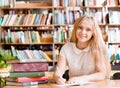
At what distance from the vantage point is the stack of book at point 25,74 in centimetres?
188

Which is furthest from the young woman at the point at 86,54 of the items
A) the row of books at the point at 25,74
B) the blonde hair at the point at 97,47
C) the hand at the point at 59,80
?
the row of books at the point at 25,74

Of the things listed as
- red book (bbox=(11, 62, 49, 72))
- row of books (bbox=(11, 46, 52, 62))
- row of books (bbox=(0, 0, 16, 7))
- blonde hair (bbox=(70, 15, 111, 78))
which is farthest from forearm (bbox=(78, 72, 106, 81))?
row of books (bbox=(0, 0, 16, 7))

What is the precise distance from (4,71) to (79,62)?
79 cm

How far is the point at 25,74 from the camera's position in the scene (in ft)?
6.17

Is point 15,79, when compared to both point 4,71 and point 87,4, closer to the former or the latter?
point 4,71

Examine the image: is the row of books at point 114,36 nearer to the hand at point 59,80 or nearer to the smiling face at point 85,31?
the smiling face at point 85,31

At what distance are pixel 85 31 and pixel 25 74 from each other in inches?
28.6

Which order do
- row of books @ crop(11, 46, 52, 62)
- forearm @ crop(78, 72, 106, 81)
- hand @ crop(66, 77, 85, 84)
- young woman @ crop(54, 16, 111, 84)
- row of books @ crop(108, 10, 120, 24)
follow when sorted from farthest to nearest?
1. row of books @ crop(11, 46, 52, 62)
2. row of books @ crop(108, 10, 120, 24)
3. young woman @ crop(54, 16, 111, 84)
4. forearm @ crop(78, 72, 106, 81)
5. hand @ crop(66, 77, 85, 84)

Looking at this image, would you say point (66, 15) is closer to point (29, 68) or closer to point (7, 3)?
point (7, 3)

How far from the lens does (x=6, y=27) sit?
5.40 meters

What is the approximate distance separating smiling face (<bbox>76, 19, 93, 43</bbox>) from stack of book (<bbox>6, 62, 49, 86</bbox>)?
0.56m

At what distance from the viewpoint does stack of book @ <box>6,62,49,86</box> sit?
1.88 meters

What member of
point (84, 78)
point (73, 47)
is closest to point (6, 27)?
point (73, 47)

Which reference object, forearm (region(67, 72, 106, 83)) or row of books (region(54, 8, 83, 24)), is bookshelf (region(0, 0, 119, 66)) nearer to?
row of books (region(54, 8, 83, 24))
